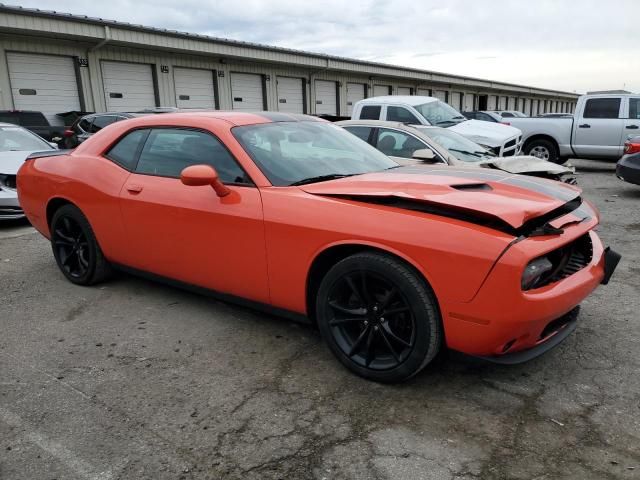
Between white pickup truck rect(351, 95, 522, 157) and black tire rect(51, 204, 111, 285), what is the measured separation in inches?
293

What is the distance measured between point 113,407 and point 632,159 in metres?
9.24

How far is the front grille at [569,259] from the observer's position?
2693 mm

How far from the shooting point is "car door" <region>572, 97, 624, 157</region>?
12320 mm

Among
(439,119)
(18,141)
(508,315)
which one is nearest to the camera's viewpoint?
(508,315)

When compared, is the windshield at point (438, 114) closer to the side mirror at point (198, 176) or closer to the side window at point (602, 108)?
the side window at point (602, 108)

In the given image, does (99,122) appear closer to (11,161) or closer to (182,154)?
(11,161)

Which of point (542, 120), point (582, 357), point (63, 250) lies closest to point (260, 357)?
point (582, 357)

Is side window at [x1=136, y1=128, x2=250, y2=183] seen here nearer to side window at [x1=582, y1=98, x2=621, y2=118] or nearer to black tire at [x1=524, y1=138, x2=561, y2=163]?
black tire at [x1=524, y1=138, x2=561, y2=163]

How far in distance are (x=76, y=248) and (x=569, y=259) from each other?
3.92m

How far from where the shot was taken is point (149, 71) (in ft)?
60.6

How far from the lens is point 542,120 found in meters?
13.0

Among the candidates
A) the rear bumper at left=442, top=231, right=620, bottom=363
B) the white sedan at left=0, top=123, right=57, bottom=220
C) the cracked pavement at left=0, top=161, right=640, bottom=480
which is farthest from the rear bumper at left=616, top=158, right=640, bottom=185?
the white sedan at left=0, top=123, right=57, bottom=220

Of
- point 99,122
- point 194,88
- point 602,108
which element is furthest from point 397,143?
point 194,88

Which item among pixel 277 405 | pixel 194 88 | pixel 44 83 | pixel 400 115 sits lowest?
pixel 277 405
